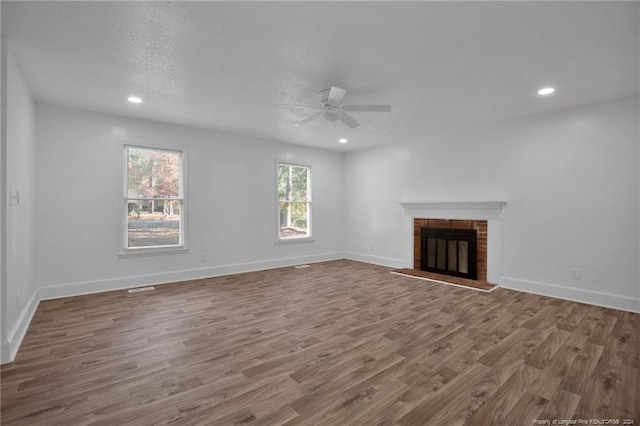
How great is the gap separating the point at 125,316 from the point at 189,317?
742 millimetres

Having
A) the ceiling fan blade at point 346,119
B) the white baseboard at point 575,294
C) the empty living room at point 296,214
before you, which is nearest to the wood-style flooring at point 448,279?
the empty living room at point 296,214

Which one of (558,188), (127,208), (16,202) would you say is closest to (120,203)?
(127,208)

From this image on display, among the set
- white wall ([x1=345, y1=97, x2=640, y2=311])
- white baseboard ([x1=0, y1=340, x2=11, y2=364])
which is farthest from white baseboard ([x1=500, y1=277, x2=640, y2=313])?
white baseboard ([x1=0, y1=340, x2=11, y2=364])

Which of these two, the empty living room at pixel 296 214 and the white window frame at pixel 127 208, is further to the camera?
the white window frame at pixel 127 208

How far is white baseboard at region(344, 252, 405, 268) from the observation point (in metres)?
6.33

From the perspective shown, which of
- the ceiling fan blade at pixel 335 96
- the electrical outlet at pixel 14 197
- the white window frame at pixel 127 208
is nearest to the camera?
the electrical outlet at pixel 14 197

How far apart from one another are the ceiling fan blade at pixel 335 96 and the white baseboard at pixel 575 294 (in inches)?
152

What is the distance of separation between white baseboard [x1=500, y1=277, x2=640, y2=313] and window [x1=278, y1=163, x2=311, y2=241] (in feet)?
13.1

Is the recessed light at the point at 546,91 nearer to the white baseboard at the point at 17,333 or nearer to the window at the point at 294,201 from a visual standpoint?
the window at the point at 294,201

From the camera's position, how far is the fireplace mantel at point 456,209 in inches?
193

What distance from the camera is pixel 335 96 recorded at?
125 inches

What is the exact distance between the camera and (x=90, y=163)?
4.39 m

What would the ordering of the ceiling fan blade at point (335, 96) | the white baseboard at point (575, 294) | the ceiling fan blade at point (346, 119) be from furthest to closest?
the white baseboard at point (575, 294) < the ceiling fan blade at point (346, 119) < the ceiling fan blade at point (335, 96)

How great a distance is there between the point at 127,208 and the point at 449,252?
5.47 metres
